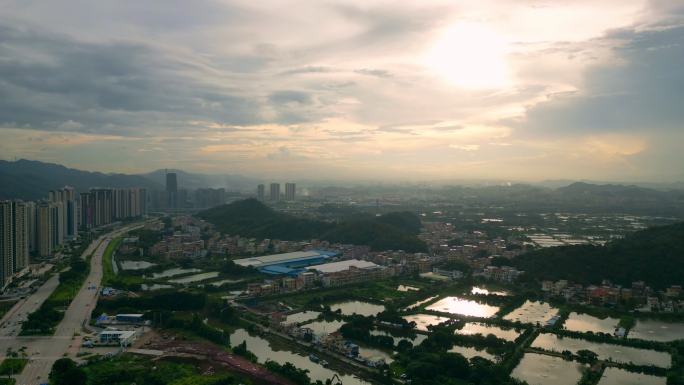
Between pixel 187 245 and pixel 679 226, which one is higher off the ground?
pixel 679 226

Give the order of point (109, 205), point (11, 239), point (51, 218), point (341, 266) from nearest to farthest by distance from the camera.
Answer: point (11, 239) → point (341, 266) → point (51, 218) → point (109, 205)

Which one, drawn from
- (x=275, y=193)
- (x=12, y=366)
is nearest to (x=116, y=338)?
(x=12, y=366)

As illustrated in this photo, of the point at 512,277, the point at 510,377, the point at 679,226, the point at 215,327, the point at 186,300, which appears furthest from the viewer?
the point at 679,226

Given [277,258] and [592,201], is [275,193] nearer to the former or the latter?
[592,201]

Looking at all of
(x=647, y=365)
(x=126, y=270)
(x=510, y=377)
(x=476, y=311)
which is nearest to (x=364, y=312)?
(x=476, y=311)

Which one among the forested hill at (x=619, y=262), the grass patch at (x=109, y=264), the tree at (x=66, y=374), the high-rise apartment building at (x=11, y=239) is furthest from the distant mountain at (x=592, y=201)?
the tree at (x=66, y=374)

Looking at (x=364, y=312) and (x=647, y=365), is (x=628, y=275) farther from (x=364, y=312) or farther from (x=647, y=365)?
(x=364, y=312)

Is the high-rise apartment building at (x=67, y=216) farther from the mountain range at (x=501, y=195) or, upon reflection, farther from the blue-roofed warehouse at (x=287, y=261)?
the blue-roofed warehouse at (x=287, y=261)
